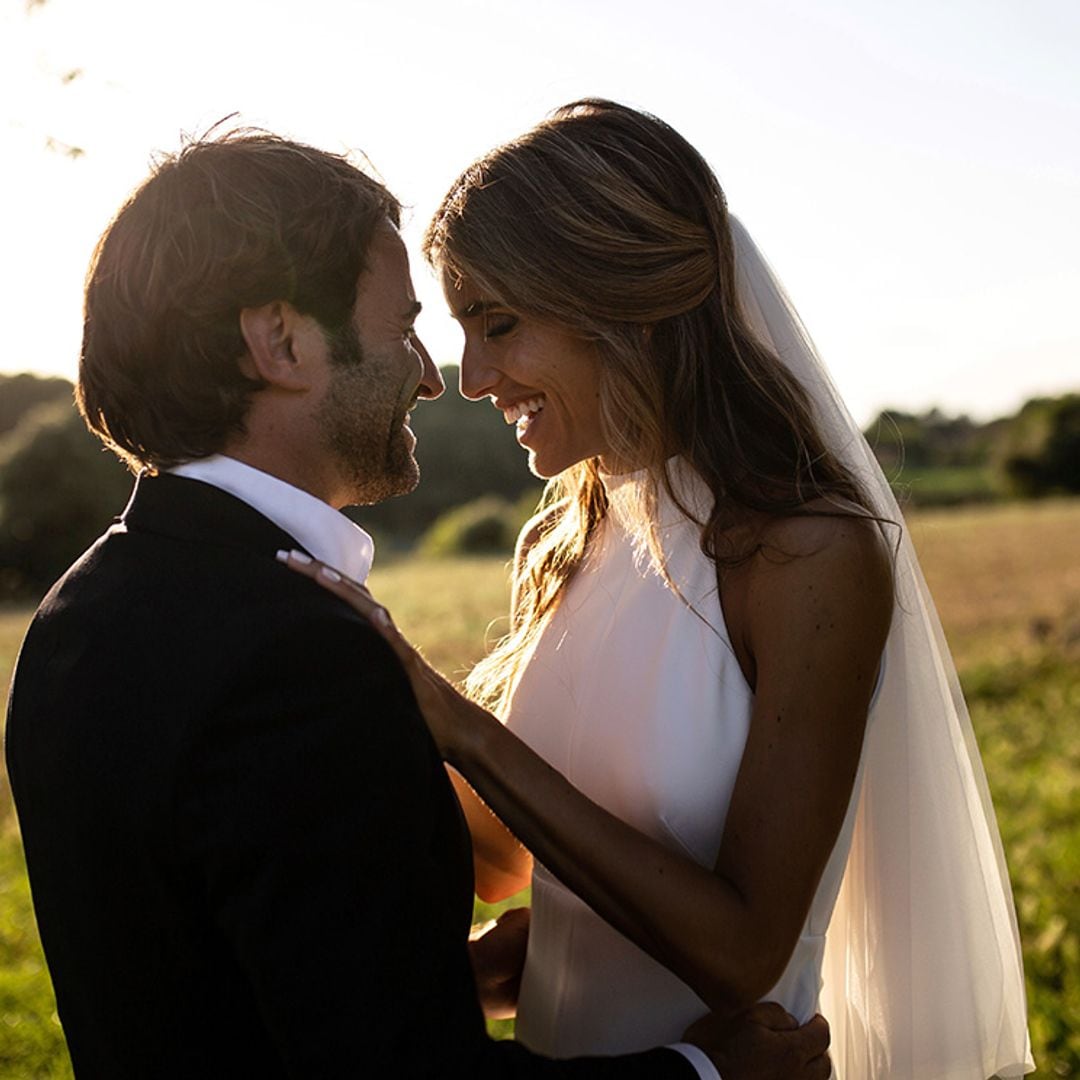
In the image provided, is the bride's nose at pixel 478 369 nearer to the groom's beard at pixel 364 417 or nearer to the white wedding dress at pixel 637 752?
the white wedding dress at pixel 637 752

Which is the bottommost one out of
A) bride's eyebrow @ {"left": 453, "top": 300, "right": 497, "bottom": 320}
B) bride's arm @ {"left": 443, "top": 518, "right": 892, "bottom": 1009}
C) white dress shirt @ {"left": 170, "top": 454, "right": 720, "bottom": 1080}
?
bride's arm @ {"left": 443, "top": 518, "right": 892, "bottom": 1009}

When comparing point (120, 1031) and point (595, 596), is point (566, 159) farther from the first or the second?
point (120, 1031)

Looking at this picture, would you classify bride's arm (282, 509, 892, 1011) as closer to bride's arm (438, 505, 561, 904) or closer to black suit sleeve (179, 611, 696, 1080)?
black suit sleeve (179, 611, 696, 1080)

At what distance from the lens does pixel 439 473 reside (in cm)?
6072

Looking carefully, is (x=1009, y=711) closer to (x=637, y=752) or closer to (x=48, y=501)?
(x=637, y=752)

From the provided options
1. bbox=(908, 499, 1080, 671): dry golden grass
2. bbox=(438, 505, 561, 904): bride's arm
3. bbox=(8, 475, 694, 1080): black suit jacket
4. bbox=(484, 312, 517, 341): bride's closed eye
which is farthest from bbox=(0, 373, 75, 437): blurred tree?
bbox=(8, 475, 694, 1080): black suit jacket

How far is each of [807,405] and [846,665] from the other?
0.75 metres

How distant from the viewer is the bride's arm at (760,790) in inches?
101

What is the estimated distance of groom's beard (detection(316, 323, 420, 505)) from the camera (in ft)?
8.28

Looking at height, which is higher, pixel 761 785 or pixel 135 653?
pixel 135 653

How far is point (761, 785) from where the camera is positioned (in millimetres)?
2707

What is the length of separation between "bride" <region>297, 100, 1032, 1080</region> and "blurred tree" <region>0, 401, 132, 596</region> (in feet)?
130

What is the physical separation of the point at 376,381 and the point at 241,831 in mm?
1004

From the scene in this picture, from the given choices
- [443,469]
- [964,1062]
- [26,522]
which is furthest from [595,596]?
[443,469]
